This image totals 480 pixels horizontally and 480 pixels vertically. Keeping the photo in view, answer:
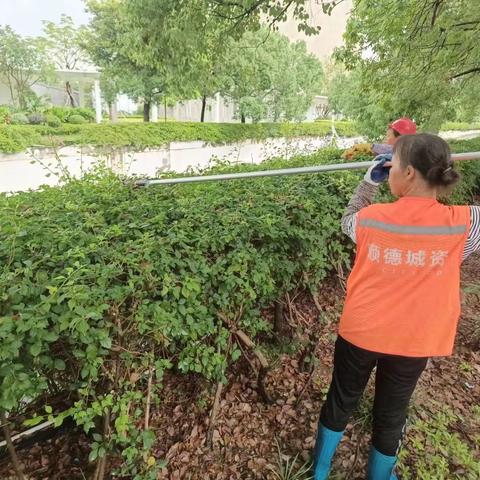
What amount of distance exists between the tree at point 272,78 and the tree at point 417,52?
11.0 meters

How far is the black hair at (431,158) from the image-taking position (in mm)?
1475

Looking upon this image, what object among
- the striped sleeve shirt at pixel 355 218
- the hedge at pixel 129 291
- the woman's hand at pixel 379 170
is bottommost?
the hedge at pixel 129 291

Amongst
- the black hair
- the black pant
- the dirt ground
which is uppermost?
the black hair

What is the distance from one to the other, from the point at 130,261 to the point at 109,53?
21.1 m

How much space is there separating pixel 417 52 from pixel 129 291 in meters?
6.41

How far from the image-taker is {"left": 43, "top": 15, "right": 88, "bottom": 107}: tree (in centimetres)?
2512

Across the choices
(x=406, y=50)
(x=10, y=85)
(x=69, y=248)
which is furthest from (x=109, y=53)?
(x=69, y=248)

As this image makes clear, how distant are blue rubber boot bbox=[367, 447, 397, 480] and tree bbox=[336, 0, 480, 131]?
5.09 meters

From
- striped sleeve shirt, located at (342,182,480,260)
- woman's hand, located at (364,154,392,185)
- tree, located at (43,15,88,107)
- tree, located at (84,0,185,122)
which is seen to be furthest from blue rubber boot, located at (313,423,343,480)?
tree, located at (43,15,88,107)

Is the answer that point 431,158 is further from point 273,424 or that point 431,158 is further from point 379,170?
point 273,424

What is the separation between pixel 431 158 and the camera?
148 centimetres

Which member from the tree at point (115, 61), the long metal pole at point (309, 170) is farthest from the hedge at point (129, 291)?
the tree at point (115, 61)

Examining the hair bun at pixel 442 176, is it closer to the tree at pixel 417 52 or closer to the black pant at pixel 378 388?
the black pant at pixel 378 388

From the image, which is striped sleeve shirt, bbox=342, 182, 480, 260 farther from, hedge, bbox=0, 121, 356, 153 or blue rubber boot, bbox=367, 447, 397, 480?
hedge, bbox=0, 121, 356, 153
